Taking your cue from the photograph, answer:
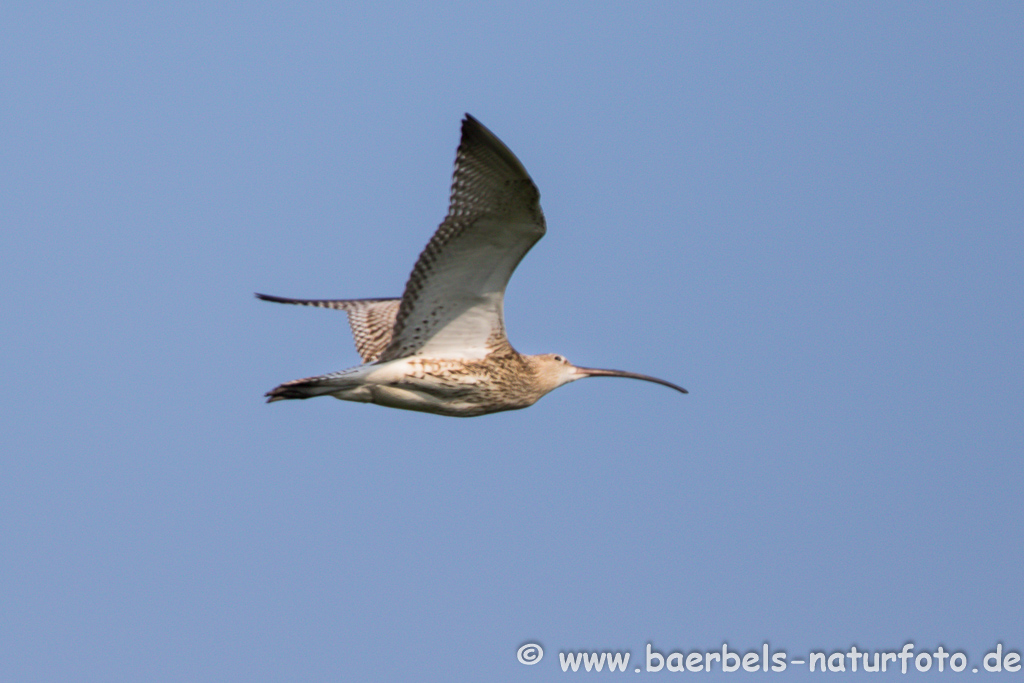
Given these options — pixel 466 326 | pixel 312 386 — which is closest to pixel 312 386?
pixel 312 386

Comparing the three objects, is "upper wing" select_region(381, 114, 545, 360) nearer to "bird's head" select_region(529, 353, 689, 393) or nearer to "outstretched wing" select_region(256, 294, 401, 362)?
"bird's head" select_region(529, 353, 689, 393)

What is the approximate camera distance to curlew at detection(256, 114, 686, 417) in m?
9.52

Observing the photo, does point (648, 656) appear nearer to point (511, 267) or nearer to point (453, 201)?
point (511, 267)

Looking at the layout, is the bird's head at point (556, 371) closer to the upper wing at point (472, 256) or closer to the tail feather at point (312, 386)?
the upper wing at point (472, 256)

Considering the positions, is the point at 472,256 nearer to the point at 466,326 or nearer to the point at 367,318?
the point at 466,326

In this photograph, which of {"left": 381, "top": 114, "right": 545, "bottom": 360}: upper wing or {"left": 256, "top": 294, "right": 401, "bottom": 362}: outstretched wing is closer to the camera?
{"left": 381, "top": 114, "right": 545, "bottom": 360}: upper wing

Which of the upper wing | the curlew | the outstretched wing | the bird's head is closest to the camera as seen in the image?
the upper wing

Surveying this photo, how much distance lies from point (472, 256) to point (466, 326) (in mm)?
779

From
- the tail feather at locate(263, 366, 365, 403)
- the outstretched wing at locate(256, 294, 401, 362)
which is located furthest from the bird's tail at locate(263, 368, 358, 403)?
the outstretched wing at locate(256, 294, 401, 362)

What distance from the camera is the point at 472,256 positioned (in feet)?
32.9

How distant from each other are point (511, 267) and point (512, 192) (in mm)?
879

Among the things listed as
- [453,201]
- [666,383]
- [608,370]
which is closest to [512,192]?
[453,201]

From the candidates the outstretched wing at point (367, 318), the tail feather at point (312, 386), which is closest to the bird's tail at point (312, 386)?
the tail feather at point (312, 386)

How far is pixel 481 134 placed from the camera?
9.00 meters
